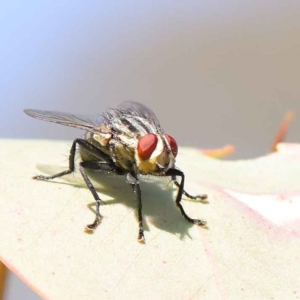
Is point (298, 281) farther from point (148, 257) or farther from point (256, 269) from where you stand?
point (148, 257)

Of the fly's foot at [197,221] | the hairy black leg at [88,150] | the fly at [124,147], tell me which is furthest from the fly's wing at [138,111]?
the fly's foot at [197,221]

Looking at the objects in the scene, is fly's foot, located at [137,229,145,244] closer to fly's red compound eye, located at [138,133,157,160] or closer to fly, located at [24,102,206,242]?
fly, located at [24,102,206,242]

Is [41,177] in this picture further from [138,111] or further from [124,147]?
[138,111]

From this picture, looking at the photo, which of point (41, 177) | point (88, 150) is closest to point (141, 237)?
point (41, 177)

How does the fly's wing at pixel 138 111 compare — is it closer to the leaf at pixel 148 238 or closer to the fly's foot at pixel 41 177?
the leaf at pixel 148 238

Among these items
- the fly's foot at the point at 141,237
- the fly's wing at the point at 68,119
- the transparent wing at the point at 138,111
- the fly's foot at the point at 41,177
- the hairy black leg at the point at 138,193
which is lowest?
the hairy black leg at the point at 138,193

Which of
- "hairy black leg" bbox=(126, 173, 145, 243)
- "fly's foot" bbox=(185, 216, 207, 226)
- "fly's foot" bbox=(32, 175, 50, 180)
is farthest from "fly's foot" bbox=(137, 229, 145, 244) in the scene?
"fly's foot" bbox=(32, 175, 50, 180)
